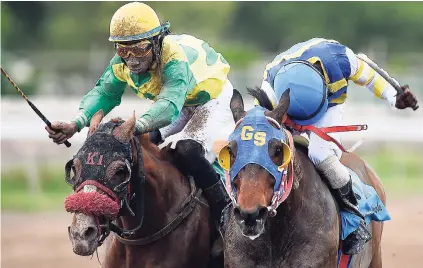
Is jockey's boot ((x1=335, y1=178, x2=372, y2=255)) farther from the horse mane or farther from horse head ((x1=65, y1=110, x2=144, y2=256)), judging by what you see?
horse head ((x1=65, y1=110, x2=144, y2=256))

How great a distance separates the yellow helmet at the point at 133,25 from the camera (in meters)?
6.57

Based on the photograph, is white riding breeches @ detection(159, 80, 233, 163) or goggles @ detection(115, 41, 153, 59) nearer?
goggles @ detection(115, 41, 153, 59)

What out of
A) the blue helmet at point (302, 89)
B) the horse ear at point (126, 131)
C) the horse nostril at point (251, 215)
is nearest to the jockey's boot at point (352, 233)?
the blue helmet at point (302, 89)

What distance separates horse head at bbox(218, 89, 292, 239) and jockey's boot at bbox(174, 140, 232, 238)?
1168 mm

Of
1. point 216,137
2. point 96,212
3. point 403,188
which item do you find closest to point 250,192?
point 96,212

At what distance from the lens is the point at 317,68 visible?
674 cm

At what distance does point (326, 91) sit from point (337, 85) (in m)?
0.30

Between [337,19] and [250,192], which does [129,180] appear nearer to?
[250,192]

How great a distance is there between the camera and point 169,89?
6695 millimetres

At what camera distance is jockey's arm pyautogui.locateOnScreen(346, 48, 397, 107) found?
7008 millimetres

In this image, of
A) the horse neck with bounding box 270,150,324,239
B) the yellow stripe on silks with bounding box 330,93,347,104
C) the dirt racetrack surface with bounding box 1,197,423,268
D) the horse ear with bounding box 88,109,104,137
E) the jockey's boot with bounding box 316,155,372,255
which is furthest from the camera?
the dirt racetrack surface with bounding box 1,197,423,268

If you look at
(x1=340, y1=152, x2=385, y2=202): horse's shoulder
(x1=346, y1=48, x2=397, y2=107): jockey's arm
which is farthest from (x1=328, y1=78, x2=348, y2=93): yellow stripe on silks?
(x1=340, y1=152, x2=385, y2=202): horse's shoulder

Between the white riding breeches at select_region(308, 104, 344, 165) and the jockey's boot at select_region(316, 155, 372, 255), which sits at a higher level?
the white riding breeches at select_region(308, 104, 344, 165)

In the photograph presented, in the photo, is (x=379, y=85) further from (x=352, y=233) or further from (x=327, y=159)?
(x=352, y=233)
